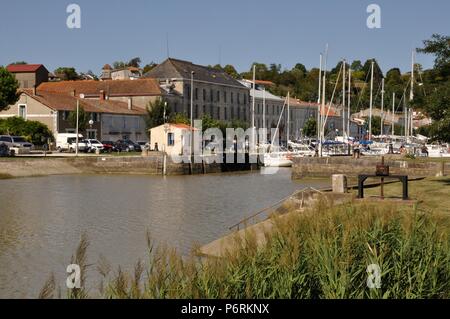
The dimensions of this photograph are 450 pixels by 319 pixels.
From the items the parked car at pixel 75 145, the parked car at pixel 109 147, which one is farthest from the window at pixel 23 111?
the parked car at pixel 109 147

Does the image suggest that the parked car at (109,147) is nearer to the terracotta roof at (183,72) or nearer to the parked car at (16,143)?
the parked car at (16,143)

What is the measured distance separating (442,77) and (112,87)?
246 ft

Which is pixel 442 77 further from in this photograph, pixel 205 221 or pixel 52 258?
pixel 52 258

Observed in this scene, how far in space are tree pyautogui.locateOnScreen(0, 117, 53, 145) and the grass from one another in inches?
2669

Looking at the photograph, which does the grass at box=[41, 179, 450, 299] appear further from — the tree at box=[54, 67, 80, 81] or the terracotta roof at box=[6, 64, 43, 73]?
Result: the tree at box=[54, 67, 80, 81]

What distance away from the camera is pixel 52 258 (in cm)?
2073

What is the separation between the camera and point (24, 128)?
78.4 meters

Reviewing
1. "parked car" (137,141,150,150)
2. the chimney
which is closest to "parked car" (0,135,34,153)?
"parked car" (137,141,150,150)

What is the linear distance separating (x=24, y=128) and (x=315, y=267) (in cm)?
7057

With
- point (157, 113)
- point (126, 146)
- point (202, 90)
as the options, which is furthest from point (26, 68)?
point (126, 146)

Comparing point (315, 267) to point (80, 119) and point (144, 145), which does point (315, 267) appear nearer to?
point (80, 119)

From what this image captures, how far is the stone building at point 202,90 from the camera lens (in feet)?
349

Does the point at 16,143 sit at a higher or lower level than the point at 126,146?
higher
